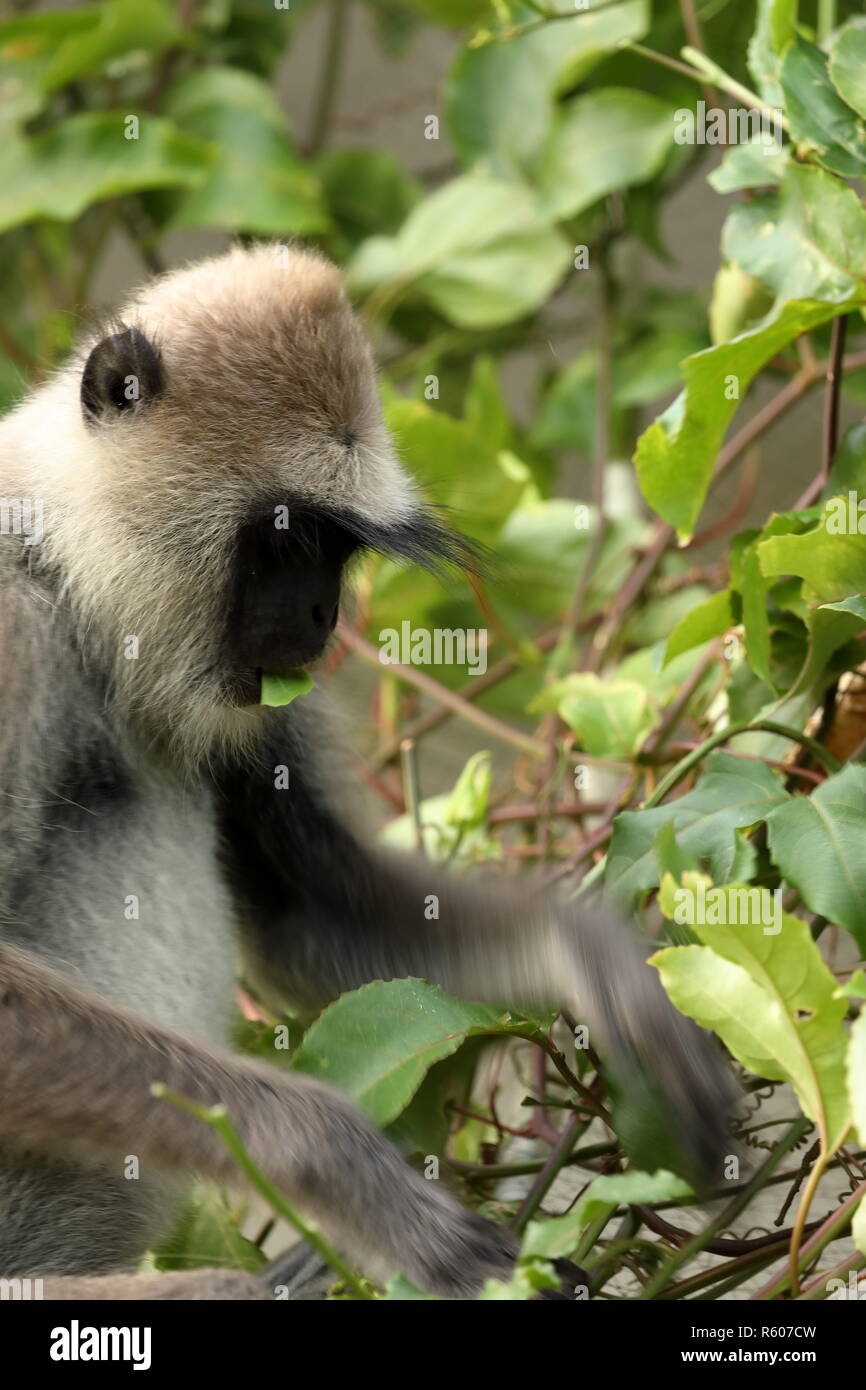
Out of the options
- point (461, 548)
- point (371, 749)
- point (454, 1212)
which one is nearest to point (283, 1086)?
point (454, 1212)

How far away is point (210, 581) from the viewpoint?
75.1 inches

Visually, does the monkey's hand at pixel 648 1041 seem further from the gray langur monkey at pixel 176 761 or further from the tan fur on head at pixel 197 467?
the tan fur on head at pixel 197 467

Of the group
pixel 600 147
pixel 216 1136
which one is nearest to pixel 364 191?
pixel 600 147

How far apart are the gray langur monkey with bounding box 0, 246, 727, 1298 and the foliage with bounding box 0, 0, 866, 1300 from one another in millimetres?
99

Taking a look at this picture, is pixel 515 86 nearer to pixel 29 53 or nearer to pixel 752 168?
pixel 29 53

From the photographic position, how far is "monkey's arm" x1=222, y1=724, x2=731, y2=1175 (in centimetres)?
214

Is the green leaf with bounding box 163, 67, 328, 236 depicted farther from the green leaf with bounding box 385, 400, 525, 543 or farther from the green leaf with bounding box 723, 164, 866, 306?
the green leaf with bounding box 723, 164, 866, 306

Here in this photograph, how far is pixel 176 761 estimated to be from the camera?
203cm

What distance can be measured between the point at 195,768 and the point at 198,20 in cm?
308

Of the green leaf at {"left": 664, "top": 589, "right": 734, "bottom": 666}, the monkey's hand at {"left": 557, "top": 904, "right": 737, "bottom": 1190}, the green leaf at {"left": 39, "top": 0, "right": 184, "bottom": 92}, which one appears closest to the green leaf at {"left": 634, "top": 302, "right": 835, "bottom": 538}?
the green leaf at {"left": 664, "top": 589, "right": 734, "bottom": 666}

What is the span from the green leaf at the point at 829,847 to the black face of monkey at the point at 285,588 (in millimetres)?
571

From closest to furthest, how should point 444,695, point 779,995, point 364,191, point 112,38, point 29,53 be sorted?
point 779,995
point 444,695
point 112,38
point 29,53
point 364,191

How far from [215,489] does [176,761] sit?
37 cm

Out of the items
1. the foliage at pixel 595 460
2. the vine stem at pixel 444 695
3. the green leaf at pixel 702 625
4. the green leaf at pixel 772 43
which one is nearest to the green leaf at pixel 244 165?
the foliage at pixel 595 460
